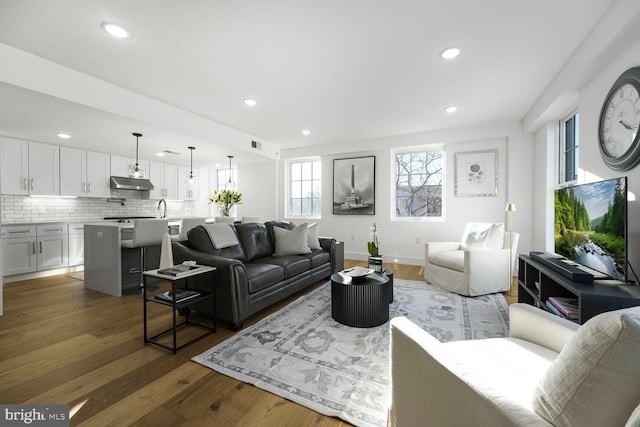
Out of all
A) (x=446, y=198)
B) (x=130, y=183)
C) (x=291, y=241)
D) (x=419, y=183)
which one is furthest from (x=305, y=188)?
(x=130, y=183)

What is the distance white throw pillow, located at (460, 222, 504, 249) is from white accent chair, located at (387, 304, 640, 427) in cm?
256

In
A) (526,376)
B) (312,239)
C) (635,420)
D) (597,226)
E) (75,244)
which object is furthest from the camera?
(75,244)

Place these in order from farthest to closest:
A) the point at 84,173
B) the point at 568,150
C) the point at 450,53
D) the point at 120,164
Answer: the point at 120,164 < the point at 84,173 < the point at 568,150 < the point at 450,53

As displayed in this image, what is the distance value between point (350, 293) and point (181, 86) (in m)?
2.94

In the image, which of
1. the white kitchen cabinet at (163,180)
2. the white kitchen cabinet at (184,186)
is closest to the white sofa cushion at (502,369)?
the white kitchen cabinet at (163,180)

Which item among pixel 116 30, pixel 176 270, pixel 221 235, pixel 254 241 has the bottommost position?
pixel 176 270

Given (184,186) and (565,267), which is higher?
(184,186)

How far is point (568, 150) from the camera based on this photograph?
347 centimetres

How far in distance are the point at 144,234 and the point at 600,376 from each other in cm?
425

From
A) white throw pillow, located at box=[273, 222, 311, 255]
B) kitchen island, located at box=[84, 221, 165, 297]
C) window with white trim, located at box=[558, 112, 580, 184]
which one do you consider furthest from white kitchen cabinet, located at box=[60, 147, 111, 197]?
window with white trim, located at box=[558, 112, 580, 184]

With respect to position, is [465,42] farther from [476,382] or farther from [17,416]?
[17,416]

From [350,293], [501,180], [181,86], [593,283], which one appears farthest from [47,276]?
[501,180]

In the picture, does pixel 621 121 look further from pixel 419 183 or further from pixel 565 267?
pixel 419 183

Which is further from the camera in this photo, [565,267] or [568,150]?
[568,150]
